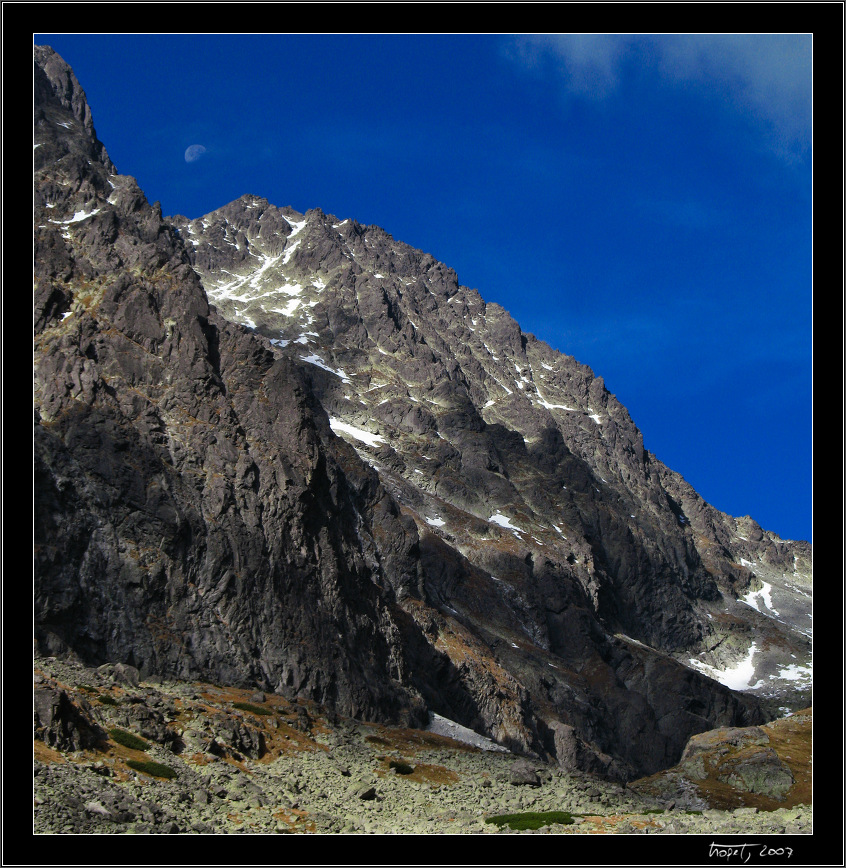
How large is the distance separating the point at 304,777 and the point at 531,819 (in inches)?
654

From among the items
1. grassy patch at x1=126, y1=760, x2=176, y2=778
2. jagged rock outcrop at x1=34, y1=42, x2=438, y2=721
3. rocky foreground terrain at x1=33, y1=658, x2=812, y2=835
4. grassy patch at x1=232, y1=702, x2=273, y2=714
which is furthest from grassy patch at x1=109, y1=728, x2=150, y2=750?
jagged rock outcrop at x1=34, y1=42, x2=438, y2=721

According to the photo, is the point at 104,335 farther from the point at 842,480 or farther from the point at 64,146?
the point at 64,146

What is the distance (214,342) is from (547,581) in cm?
8955

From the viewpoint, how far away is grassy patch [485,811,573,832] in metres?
40.7

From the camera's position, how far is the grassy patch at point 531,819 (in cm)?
4066

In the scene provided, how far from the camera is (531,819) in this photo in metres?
42.2

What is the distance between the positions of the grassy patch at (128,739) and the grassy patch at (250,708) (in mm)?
16907

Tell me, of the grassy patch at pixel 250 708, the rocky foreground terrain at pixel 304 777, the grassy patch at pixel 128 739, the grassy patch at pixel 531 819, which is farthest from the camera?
the grassy patch at pixel 250 708

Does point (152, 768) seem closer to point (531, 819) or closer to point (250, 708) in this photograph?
point (531, 819)
